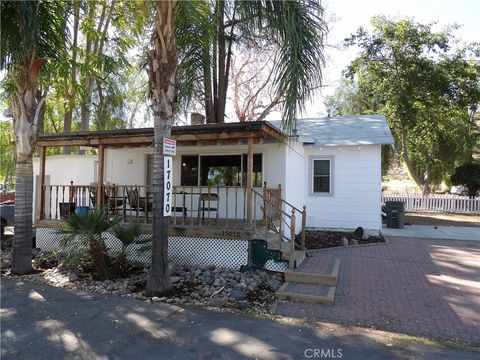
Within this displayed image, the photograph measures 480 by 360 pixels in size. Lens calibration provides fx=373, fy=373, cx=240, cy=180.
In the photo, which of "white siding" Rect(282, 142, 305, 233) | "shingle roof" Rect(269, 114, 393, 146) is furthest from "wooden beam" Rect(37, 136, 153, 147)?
"shingle roof" Rect(269, 114, 393, 146)

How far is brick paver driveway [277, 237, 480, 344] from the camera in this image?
506 cm

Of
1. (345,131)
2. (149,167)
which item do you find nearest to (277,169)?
(149,167)

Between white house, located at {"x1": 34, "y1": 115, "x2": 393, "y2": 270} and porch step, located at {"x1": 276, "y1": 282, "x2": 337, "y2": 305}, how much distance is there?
3128 millimetres

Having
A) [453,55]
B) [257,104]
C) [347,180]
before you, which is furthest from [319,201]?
[453,55]

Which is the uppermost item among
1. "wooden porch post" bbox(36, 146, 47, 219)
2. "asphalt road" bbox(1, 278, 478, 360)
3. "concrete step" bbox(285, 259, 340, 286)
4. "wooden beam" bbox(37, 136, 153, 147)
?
"wooden beam" bbox(37, 136, 153, 147)

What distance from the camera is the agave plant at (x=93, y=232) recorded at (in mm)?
7137

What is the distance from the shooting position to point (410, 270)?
25.9 feet

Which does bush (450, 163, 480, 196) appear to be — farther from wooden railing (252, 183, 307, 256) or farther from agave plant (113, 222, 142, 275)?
agave plant (113, 222, 142, 275)

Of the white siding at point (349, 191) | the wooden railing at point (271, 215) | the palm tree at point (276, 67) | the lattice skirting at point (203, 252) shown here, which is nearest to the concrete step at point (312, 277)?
the wooden railing at point (271, 215)

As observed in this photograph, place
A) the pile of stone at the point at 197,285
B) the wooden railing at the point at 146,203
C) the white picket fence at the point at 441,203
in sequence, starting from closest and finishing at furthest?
the pile of stone at the point at 197,285 < the wooden railing at the point at 146,203 < the white picket fence at the point at 441,203

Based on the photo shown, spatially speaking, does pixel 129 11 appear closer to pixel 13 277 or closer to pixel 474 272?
pixel 13 277

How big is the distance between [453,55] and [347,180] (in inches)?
631

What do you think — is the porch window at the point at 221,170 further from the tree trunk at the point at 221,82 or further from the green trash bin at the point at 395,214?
the green trash bin at the point at 395,214

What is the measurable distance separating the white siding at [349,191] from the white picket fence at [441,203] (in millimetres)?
9455
